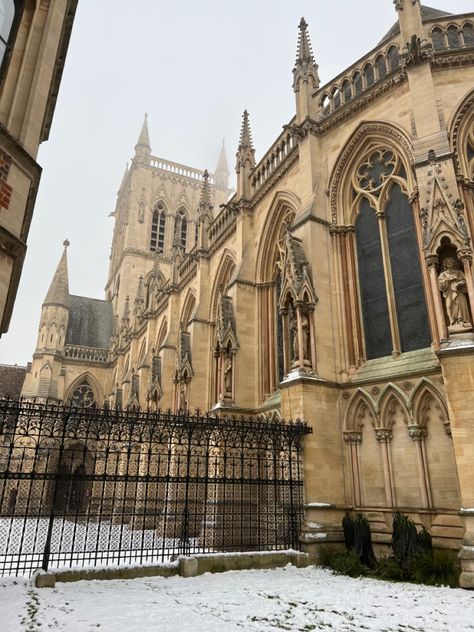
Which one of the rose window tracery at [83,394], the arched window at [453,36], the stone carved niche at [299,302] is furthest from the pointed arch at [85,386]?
the arched window at [453,36]

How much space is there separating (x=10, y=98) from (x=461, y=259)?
837cm

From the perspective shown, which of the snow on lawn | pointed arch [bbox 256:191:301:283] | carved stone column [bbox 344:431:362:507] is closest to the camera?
the snow on lawn

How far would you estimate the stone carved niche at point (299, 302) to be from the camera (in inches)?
466

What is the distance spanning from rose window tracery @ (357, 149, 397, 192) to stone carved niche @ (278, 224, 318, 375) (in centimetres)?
253

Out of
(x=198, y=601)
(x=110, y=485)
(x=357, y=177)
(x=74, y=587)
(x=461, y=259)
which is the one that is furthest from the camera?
(x=110, y=485)

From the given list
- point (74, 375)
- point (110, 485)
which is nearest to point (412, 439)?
point (110, 485)

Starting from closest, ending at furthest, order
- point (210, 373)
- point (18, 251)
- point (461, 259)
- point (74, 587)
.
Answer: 1. point (18, 251)
2. point (74, 587)
3. point (461, 259)
4. point (210, 373)

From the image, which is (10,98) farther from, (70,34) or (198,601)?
(198,601)

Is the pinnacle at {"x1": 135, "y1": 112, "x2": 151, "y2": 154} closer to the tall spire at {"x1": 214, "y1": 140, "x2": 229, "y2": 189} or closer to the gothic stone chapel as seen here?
the tall spire at {"x1": 214, "y1": 140, "x2": 229, "y2": 189}

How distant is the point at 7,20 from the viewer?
6.96 metres

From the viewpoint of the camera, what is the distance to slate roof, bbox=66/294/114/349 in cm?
4512

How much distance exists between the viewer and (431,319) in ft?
33.9

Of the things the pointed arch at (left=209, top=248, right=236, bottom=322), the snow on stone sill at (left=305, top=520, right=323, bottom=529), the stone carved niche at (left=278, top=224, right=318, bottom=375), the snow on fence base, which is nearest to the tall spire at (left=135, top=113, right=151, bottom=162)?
the pointed arch at (left=209, top=248, right=236, bottom=322)

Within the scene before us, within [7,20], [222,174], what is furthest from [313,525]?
[222,174]
